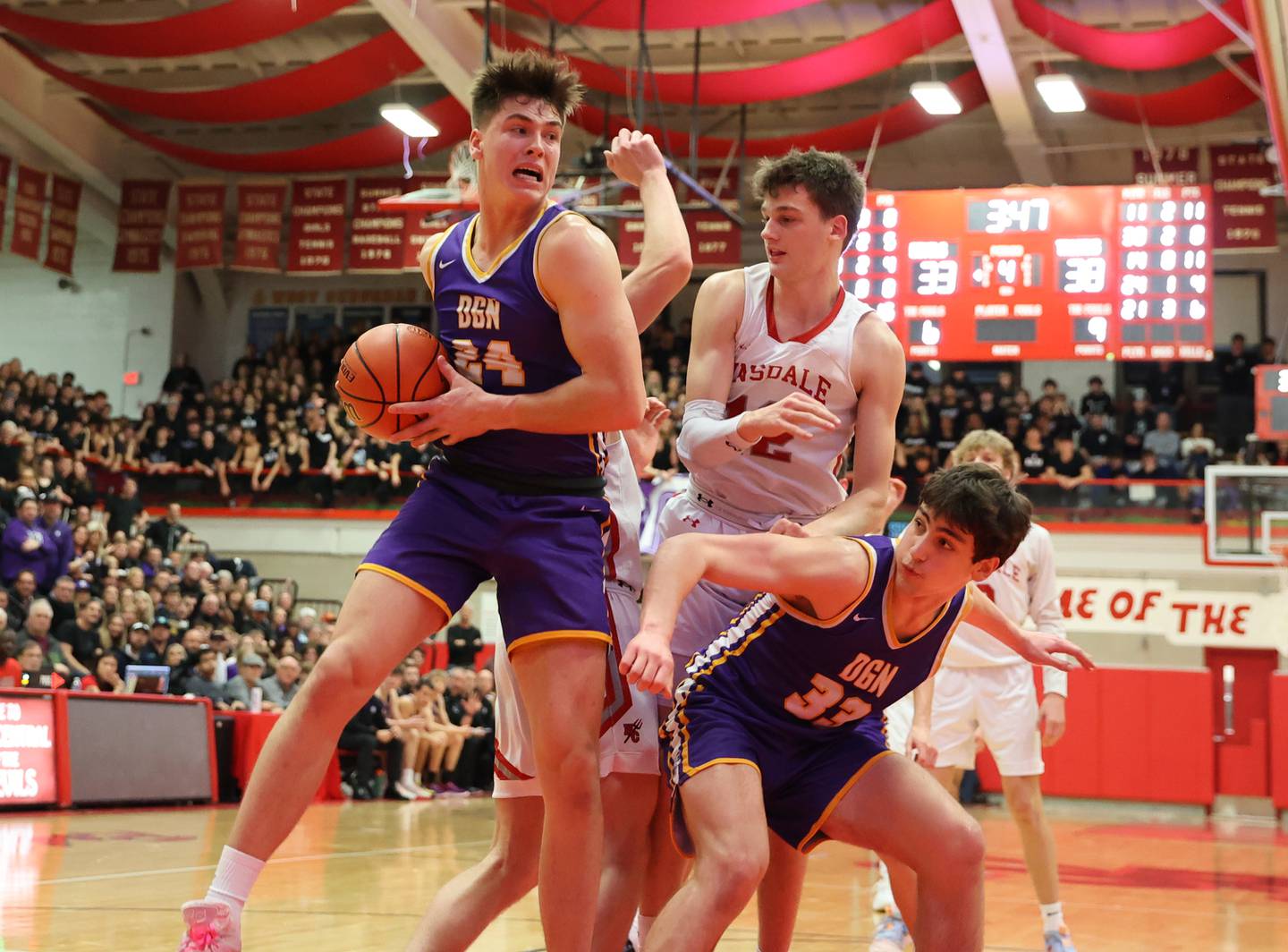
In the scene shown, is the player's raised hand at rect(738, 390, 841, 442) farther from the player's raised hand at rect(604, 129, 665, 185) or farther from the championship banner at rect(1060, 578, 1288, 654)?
the championship banner at rect(1060, 578, 1288, 654)

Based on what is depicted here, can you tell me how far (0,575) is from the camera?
14.6m

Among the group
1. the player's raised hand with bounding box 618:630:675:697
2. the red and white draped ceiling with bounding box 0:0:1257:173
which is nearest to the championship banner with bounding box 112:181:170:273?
the red and white draped ceiling with bounding box 0:0:1257:173

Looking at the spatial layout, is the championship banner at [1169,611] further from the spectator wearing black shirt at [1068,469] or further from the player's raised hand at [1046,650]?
the player's raised hand at [1046,650]

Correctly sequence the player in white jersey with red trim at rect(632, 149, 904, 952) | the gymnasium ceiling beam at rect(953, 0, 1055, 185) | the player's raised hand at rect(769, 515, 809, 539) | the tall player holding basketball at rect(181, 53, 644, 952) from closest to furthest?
the tall player holding basketball at rect(181, 53, 644, 952), the player's raised hand at rect(769, 515, 809, 539), the player in white jersey with red trim at rect(632, 149, 904, 952), the gymnasium ceiling beam at rect(953, 0, 1055, 185)

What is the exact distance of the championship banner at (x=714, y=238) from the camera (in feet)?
69.4

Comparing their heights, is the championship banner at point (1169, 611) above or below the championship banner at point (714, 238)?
below

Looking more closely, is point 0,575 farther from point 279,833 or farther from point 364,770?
point 279,833

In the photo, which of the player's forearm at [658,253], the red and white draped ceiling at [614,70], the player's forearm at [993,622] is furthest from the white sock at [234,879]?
the red and white draped ceiling at [614,70]

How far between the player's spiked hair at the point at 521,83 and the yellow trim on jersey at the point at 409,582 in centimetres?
120

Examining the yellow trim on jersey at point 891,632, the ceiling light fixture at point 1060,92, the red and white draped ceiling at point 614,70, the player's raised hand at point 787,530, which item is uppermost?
the red and white draped ceiling at point 614,70

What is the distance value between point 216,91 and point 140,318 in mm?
7638

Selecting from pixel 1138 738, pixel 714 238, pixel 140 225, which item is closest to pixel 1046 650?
pixel 1138 738

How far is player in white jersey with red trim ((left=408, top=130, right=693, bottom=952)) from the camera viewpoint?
402 cm

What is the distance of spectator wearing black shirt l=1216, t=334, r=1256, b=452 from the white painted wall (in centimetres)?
1742
